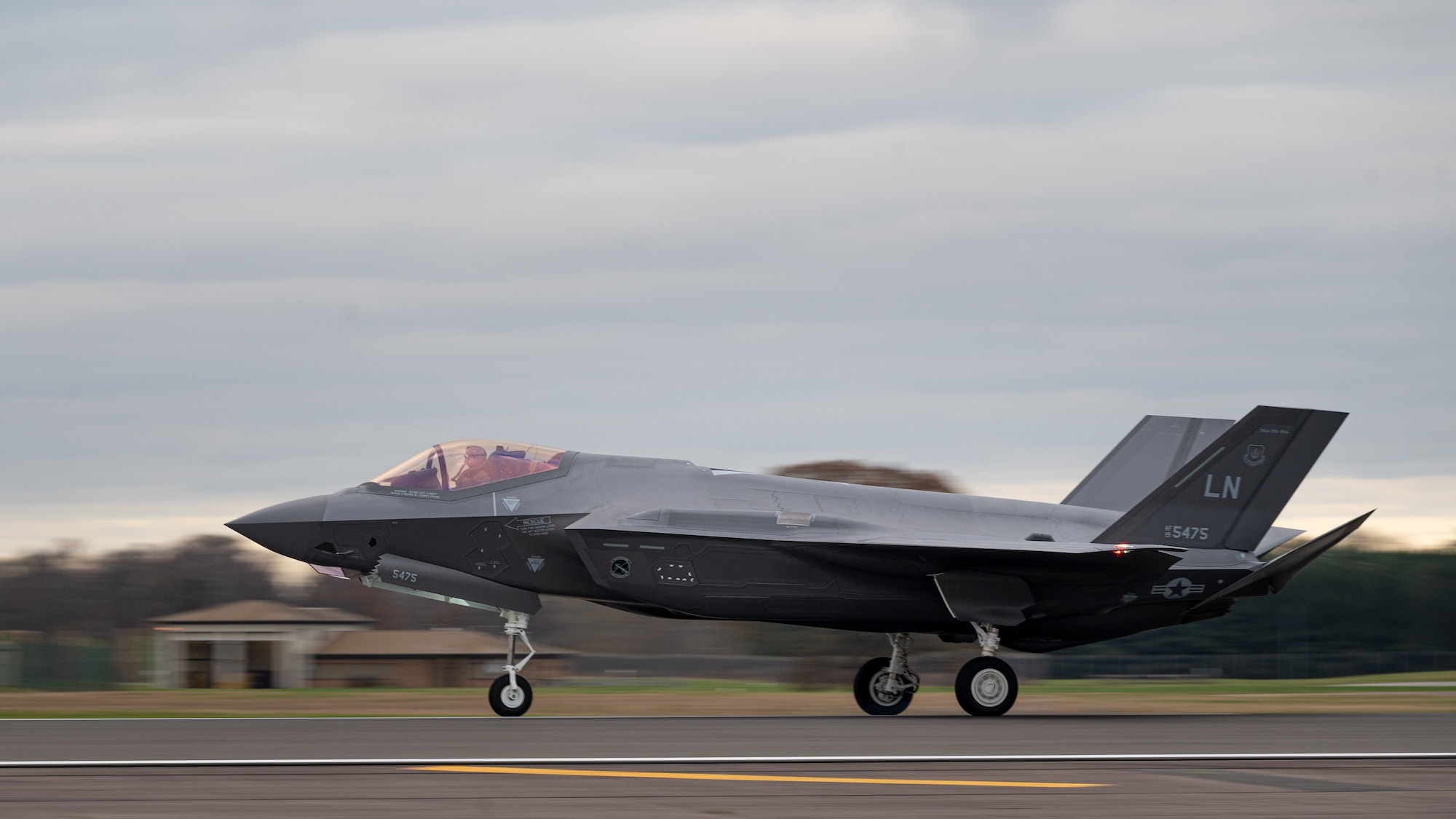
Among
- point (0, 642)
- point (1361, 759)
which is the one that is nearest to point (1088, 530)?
point (1361, 759)

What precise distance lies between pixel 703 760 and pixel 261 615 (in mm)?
41347

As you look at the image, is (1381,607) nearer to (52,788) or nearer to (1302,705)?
(1302,705)

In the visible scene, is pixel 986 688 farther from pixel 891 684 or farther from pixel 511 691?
pixel 511 691

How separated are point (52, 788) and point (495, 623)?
1329 inches

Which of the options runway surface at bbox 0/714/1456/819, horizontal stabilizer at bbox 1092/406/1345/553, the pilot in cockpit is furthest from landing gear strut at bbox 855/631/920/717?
the pilot in cockpit

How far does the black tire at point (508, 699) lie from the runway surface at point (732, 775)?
2427 mm

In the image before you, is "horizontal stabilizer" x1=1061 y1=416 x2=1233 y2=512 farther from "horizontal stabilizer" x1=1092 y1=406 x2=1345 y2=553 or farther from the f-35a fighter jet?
"horizontal stabilizer" x1=1092 y1=406 x2=1345 y2=553

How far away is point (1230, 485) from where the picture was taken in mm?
17406

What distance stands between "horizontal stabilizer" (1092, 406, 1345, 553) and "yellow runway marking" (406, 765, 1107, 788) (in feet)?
29.7

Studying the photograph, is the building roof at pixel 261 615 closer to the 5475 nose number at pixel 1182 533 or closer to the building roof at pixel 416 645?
the building roof at pixel 416 645

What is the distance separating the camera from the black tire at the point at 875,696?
18.4 m

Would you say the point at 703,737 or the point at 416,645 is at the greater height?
the point at 416,645

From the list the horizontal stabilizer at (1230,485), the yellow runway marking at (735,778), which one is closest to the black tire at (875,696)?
the horizontal stabilizer at (1230,485)

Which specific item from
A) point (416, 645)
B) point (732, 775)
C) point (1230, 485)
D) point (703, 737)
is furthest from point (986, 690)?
point (416, 645)
